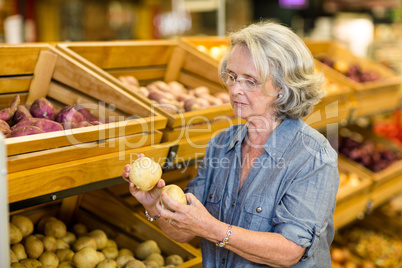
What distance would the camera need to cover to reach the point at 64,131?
5.55 feet

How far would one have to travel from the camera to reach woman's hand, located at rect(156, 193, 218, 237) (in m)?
1.36

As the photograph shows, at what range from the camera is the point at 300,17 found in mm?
10188

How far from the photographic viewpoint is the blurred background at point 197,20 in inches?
339

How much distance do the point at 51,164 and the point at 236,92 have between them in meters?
0.76

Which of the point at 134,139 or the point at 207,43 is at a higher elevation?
the point at 207,43

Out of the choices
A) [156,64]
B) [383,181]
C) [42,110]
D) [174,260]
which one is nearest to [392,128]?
[383,181]

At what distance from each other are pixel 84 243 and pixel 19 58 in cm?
99

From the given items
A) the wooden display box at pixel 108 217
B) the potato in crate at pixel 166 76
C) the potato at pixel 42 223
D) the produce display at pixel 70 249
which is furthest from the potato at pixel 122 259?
the potato in crate at pixel 166 76

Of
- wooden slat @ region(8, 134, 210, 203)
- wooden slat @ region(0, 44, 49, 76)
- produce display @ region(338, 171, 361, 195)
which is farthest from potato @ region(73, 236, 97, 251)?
produce display @ region(338, 171, 361, 195)

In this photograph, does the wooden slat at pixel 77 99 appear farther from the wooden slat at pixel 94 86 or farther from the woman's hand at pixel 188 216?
the woman's hand at pixel 188 216

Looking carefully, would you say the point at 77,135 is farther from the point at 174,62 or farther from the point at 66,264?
the point at 174,62

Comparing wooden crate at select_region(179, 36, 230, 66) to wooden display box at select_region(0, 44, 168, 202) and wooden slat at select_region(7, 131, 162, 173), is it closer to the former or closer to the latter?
wooden display box at select_region(0, 44, 168, 202)

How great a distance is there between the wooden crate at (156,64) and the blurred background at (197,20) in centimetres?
537

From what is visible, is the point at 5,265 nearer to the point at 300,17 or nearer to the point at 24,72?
the point at 24,72
